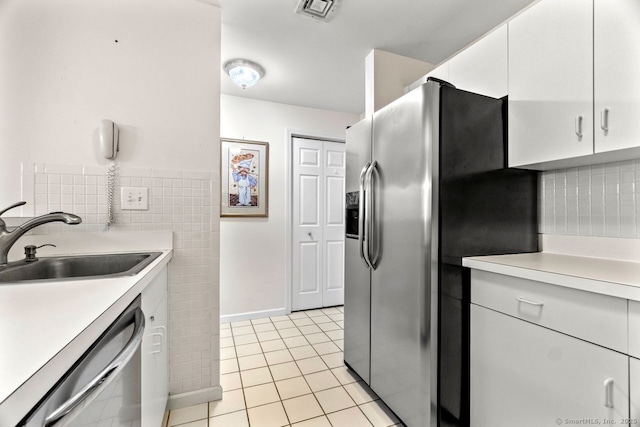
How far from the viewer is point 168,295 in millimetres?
1628

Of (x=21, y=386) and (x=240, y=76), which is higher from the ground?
(x=240, y=76)

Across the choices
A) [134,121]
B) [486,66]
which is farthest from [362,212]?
[134,121]

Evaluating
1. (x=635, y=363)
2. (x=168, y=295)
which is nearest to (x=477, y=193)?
(x=635, y=363)

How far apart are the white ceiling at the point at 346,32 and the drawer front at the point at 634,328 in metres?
1.73

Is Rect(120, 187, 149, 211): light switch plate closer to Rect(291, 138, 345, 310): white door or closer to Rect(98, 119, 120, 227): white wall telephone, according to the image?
Rect(98, 119, 120, 227): white wall telephone

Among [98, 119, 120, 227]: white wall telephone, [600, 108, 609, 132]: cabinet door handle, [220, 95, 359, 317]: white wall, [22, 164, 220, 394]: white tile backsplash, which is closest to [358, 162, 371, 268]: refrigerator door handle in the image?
[22, 164, 220, 394]: white tile backsplash

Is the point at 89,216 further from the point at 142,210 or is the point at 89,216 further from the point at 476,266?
the point at 476,266

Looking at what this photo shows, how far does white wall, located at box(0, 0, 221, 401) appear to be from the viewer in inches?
55.4

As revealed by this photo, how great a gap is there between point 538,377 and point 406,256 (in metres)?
0.66

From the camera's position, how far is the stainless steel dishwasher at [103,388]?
444 millimetres

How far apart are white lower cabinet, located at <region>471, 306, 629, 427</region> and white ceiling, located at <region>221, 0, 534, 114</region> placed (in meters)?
1.77

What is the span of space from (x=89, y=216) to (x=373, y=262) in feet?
5.14

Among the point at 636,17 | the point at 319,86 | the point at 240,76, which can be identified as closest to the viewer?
the point at 636,17

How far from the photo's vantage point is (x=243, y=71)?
2.39 metres
